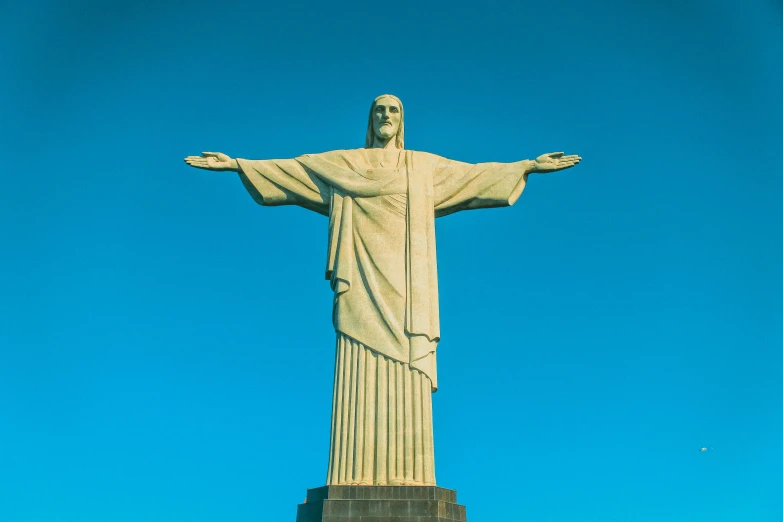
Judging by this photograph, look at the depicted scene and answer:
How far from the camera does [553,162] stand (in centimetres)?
1515

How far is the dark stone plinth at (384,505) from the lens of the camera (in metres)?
12.0

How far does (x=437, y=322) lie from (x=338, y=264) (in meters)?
2.01

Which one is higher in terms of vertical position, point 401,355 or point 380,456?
point 401,355

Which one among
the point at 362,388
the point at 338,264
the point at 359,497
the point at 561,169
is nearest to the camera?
the point at 359,497

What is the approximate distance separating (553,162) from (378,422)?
592 cm

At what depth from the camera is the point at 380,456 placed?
12.8 metres

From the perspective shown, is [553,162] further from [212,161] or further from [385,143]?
[212,161]

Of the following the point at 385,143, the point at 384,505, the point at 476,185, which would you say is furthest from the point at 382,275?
the point at 384,505

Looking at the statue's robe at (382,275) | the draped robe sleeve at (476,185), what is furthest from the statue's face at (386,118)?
the draped robe sleeve at (476,185)

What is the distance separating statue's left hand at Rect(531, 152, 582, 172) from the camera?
49.3 ft

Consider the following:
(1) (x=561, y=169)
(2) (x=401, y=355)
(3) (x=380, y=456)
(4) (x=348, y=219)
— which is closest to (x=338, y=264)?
(4) (x=348, y=219)

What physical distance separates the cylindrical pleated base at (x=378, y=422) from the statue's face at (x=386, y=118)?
4.27 m

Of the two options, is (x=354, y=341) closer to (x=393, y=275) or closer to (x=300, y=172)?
(x=393, y=275)

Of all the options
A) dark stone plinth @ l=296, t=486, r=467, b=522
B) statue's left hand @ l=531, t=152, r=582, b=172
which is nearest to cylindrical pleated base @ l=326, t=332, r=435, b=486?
dark stone plinth @ l=296, t=486, r=467, b=522
